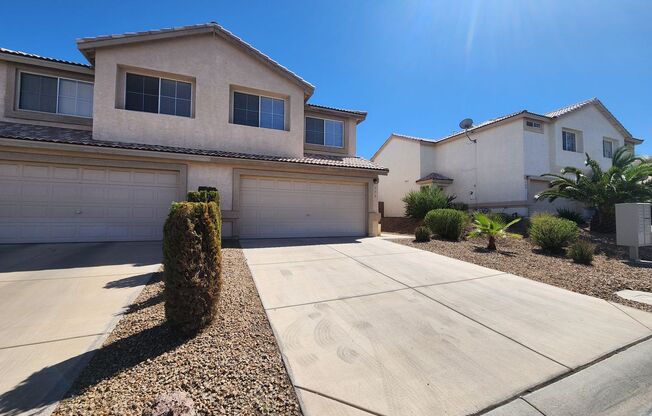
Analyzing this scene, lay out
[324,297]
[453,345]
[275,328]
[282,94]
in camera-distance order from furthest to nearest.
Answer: [282,94], [324,297], [275,328], [453,345]

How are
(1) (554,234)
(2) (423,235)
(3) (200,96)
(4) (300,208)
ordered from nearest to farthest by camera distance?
(1) (554,234) → (3) (200,96) → (2) (423,235) → (4) (300,208)

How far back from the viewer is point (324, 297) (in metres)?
4.67

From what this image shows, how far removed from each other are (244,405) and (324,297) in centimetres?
254

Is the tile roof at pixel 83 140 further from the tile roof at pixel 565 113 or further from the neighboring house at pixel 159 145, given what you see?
the tile roof at pixel 565 113

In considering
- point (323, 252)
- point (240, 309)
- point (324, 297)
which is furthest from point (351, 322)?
point (323, 252)

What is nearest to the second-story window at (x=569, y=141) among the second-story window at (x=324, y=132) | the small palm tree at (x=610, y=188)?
the small palm tree at (x=610, y=188)

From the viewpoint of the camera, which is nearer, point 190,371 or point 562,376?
point 190,371

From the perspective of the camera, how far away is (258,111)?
466 inches

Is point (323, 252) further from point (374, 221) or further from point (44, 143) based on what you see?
point (44, 143)

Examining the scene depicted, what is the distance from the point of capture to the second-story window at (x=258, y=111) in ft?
37.8

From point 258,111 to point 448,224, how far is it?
31.1 feet

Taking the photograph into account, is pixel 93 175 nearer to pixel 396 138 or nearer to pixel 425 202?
pixel 425 202

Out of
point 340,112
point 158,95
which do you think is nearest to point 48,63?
point 158,95

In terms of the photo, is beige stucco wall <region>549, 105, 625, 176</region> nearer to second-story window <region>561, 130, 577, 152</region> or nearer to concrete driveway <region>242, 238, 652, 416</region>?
second-story window <region>561, 130, 577, 152</region>
